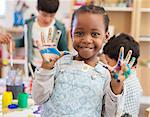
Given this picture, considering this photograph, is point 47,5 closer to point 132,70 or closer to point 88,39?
point 132,70

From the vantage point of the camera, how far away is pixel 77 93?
1.12 meters

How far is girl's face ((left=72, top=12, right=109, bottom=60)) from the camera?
1104mm

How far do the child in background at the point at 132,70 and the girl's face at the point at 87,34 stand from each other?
17.0 inches


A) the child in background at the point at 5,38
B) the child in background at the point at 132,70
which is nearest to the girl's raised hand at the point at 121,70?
the child in background at the point at 132,70

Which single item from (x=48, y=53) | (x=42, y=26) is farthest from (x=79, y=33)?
(x=42, y=26)

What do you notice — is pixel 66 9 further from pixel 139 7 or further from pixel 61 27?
pixel 61 27

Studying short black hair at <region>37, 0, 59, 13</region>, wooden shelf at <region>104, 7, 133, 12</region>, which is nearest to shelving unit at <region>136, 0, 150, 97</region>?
wooden shelf at <region>104, 7, 133, 12</region>

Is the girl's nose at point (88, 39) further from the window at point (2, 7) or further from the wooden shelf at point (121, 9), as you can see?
the window at point (2, 7)

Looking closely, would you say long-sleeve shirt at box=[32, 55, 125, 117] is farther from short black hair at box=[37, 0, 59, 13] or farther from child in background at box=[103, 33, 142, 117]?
short black hair at box=[37, 0, 59, 13]

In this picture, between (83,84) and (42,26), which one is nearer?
(83,84)

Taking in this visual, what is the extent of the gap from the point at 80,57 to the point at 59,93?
0.15 m

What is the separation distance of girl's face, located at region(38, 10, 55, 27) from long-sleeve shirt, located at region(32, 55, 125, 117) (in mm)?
1272

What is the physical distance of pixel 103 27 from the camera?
115 cm

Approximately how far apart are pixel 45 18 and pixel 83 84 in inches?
54.2
